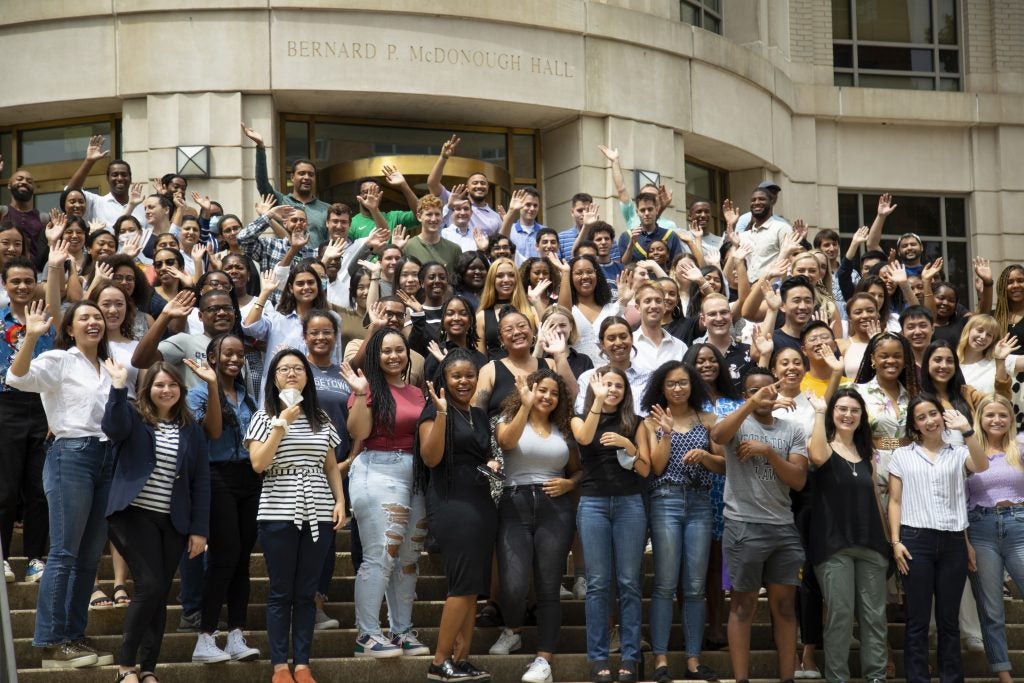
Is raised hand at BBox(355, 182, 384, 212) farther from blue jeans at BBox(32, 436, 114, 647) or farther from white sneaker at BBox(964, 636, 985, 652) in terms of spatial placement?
white sneaker at BBox(964, 636, 985, 652)

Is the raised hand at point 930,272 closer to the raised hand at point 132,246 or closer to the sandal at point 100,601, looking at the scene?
the raised hand at point 132,246

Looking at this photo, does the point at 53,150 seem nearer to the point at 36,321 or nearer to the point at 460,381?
the point at 36,321

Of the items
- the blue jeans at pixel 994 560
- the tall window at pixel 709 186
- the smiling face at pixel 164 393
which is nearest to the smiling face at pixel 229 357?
the smiling face at pixel 164 393

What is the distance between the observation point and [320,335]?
34.3 feet

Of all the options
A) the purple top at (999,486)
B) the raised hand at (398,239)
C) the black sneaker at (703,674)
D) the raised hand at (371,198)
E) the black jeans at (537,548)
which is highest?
the raised hand at (371,198)

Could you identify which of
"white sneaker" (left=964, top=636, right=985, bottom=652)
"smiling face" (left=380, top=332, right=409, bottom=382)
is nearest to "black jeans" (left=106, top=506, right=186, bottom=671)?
"smiling face" (left=380, top=332, right=409, bottom=382)

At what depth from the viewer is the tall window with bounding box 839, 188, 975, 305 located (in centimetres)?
2384

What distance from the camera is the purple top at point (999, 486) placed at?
34.1 feet

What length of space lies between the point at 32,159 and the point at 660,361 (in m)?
11.5

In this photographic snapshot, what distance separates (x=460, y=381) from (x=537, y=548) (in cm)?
119

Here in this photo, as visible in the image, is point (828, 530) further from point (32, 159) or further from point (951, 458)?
point (32, 159)

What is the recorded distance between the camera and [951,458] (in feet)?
33.6

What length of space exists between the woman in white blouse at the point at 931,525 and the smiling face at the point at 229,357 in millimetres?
4485

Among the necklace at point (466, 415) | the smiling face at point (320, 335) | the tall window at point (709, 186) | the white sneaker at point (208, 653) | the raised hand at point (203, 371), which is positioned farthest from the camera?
the tall window at point (709, 186)
